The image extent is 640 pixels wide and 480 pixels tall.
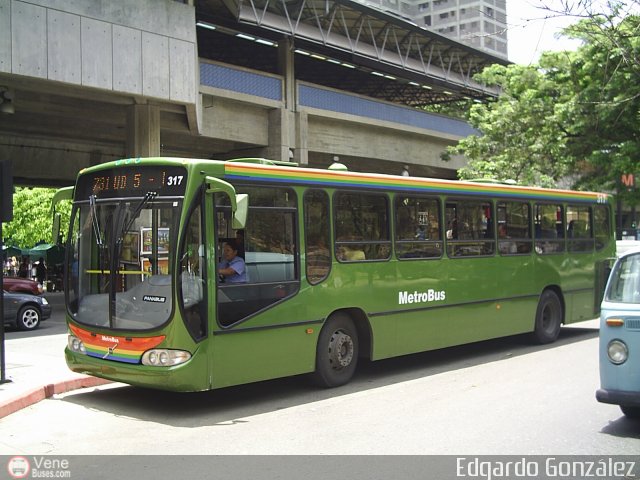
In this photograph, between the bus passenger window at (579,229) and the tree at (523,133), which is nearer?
the bus passenger window at (579,229)

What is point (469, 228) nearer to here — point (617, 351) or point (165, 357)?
point (617, 351)

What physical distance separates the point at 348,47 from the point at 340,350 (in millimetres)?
22376

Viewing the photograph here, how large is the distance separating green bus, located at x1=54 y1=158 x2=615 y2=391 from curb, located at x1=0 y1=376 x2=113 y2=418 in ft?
2.21

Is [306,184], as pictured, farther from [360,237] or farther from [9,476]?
[9,476]

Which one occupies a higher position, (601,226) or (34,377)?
(601,226)

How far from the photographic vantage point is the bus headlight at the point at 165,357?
23.7 ft

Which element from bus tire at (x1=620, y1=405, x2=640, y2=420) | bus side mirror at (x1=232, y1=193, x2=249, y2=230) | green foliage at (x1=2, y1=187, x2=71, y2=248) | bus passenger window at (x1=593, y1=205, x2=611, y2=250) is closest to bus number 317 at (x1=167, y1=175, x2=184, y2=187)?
bus side mirror at (x1=232, y1=193, x2=249, y2=230)

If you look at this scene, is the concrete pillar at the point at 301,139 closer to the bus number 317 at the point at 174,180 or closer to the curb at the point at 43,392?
the curb at the point at 43,392

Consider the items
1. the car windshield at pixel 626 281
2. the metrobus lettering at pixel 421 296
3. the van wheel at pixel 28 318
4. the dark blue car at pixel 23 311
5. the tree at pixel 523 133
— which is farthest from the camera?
the tree at pixel 523 133

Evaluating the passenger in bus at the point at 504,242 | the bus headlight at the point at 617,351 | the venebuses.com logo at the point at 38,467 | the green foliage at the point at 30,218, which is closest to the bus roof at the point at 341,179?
the passenger in bus at the point at 504,242

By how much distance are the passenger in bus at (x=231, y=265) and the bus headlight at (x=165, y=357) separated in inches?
37.9

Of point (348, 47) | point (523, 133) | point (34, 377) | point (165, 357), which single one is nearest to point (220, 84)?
point (348, 47)

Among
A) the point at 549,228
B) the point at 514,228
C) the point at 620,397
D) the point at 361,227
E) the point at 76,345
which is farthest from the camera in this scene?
the point at 549,228

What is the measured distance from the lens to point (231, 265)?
781 cm
